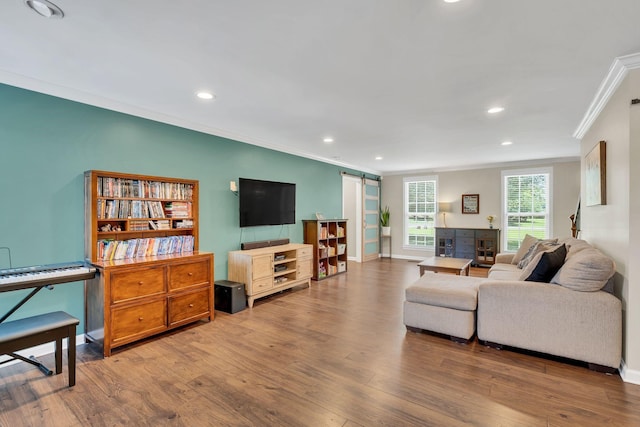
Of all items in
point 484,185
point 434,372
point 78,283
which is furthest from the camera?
point 484,185

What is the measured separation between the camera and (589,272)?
2.44 meters

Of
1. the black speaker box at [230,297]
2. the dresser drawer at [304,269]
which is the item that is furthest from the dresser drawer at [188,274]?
the dresser drawer at [304,269]

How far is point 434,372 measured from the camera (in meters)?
2.42

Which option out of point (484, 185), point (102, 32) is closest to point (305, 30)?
point (102, 32)

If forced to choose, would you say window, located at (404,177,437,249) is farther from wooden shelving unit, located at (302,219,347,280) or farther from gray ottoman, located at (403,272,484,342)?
gray ottoman, located at (403,272,484,342)

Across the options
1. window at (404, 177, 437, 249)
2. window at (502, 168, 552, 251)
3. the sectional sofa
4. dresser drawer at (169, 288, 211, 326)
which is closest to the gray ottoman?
the sectional sofa

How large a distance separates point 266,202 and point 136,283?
2288 millimetres

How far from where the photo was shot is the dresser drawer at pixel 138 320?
2.75 m

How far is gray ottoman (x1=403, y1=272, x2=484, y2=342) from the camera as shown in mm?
2928

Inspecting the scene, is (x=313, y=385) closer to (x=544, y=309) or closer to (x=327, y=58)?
(x=544, y=309)

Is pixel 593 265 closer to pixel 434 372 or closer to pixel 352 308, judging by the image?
pixel 434 372

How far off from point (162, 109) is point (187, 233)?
1450mm

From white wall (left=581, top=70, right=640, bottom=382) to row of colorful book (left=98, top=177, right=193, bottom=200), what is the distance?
13.6 ft

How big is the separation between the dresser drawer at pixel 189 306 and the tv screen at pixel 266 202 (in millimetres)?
1247
